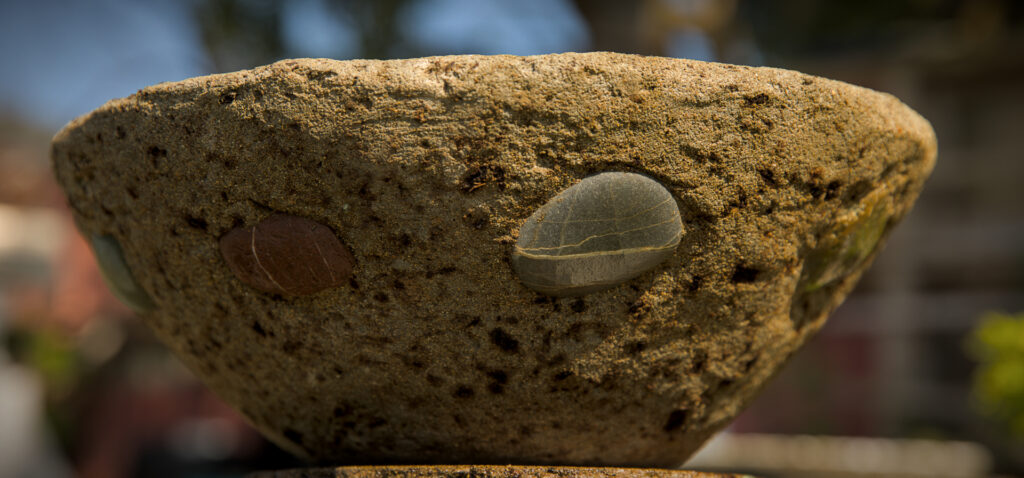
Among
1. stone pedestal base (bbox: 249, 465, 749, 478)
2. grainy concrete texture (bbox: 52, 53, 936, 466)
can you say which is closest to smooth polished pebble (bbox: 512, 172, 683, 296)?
grainy concrete texture (bbox: 52, 53, 936, 466)

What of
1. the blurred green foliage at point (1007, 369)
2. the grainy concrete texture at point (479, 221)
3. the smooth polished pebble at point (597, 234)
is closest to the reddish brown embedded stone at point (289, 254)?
the grainy concrete texture at point (479, 221)

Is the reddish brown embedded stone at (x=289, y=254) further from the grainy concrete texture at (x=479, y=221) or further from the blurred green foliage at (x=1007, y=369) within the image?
the blurred green foliage at (x=1007, y=369)

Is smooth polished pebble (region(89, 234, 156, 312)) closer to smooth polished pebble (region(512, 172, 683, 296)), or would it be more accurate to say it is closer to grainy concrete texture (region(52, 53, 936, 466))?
grainy concrete texture (region(52, 53, 936, 466))

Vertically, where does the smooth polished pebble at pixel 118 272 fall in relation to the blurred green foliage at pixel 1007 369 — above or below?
below

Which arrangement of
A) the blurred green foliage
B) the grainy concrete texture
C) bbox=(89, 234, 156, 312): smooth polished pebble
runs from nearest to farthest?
the grainy concrete texture
bbox=(89, 234, 156, 312): smooth polished pebble
the blurred green foliage

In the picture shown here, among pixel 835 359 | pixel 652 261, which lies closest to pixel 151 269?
pixel 652 261
